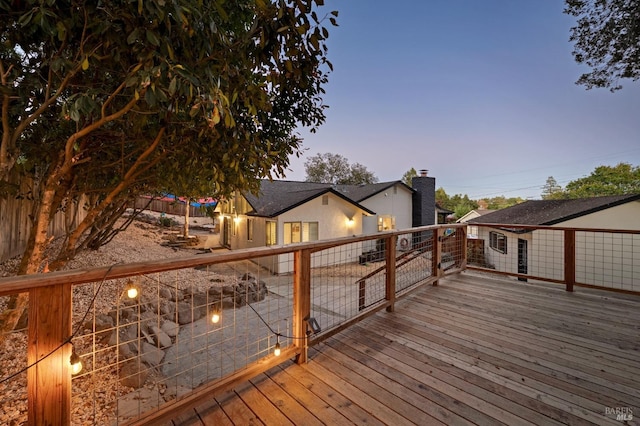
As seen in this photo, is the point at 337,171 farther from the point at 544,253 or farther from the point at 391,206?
the point at 544,253

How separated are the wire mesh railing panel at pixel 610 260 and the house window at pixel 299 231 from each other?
27.6 ft

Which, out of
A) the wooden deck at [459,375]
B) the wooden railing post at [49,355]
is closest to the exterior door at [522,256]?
the wooden deck at [459,375]

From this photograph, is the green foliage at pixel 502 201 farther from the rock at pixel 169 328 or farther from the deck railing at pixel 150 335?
the rock at pixel 169 328

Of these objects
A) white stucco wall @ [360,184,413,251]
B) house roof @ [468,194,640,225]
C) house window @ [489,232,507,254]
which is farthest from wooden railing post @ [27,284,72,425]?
house window @ [489,232,507,254]

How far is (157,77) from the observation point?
48.7 inches

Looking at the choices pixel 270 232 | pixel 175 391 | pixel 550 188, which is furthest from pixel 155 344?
pixel 550 188

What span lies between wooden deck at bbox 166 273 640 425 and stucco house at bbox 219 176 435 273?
578 cm

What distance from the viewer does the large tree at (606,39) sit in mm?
4727

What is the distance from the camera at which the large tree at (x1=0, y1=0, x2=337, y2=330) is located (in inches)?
51.9

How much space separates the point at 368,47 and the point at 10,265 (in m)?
13.2

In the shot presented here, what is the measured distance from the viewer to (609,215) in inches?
334

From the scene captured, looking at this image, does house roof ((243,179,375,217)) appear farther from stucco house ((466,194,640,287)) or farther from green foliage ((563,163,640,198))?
green foliage ((563,163,640,198))

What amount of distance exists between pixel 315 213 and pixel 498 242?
26.6 ft

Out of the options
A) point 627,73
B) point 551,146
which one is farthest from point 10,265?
point 551,146
